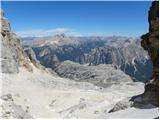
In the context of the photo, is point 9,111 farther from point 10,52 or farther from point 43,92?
point 10,52

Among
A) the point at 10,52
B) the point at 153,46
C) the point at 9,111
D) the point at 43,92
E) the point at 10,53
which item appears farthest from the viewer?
the point at 10,52

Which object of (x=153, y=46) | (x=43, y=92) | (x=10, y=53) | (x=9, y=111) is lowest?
(x=43, y=92)

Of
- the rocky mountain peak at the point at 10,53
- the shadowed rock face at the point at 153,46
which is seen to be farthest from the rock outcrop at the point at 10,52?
the shadowed rock face at the point at 153,46

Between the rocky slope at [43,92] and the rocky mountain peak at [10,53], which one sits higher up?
the rocky mountain peak at [10,53]

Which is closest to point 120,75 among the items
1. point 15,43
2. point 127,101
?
Answer: point 15,43

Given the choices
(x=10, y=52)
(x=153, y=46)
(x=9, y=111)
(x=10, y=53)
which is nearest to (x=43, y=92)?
(x=10, y=53)

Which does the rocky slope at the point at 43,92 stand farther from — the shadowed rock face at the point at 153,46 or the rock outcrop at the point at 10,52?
the shadowed rock face at the point at 153,46
